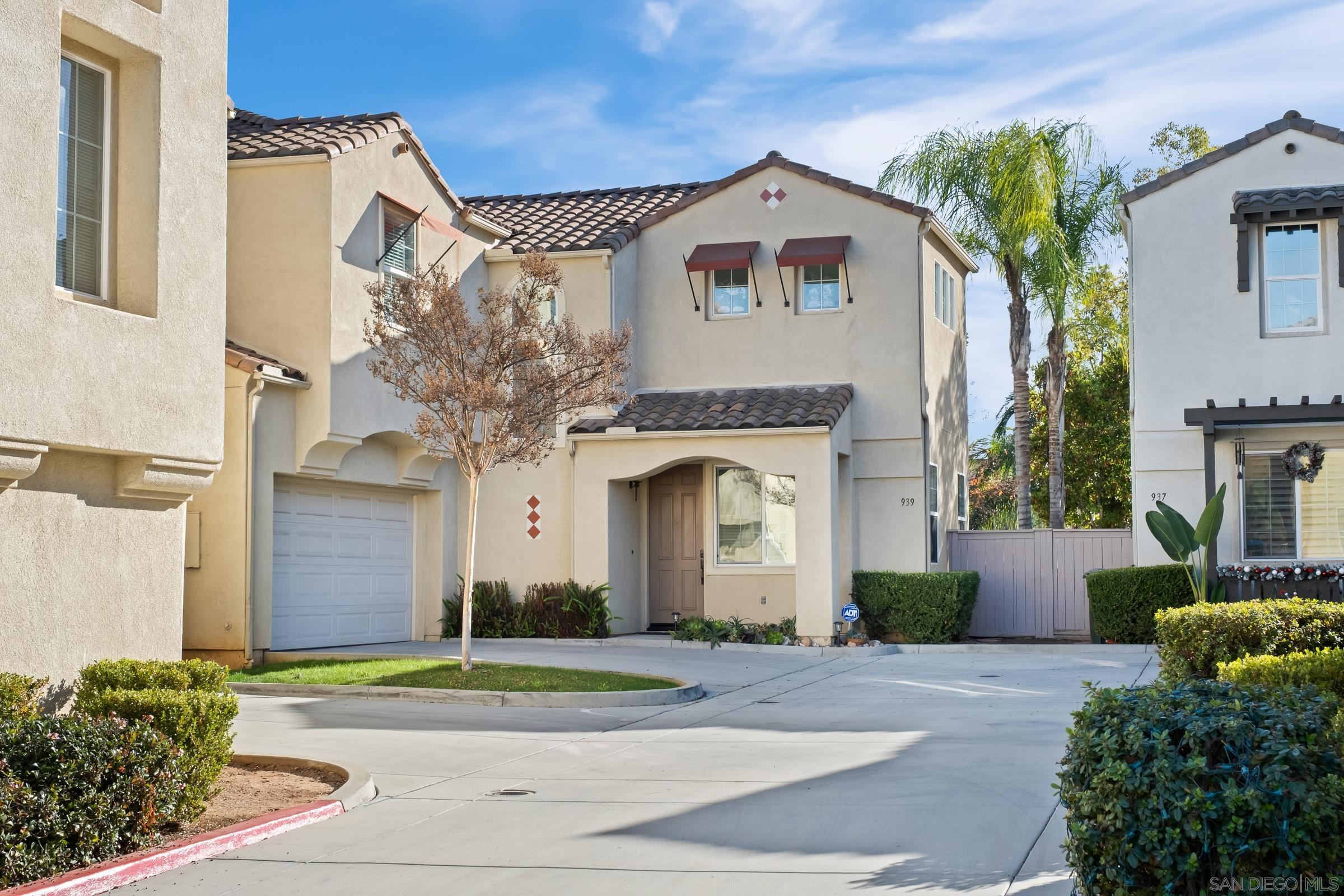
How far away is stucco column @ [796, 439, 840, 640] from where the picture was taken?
2011cm

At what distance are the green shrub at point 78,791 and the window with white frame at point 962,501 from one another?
64.1 feet

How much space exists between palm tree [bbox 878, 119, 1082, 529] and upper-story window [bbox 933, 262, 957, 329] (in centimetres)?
219

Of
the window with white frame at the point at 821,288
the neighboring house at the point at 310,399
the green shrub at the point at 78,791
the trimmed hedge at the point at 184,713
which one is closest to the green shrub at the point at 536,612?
the neighboring house at the point at 310,399

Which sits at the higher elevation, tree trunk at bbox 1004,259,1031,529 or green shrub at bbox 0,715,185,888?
tree trunk at bbox 1004,259,1031,529

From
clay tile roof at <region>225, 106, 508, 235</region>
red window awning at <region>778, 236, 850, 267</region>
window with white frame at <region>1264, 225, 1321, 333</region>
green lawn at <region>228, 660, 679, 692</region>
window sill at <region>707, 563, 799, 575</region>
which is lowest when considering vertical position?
green lawn at <region>228, 660, 679, 692</region>

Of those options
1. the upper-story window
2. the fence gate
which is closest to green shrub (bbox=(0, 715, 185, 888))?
the fence gate

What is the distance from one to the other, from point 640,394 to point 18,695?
15.1 meters

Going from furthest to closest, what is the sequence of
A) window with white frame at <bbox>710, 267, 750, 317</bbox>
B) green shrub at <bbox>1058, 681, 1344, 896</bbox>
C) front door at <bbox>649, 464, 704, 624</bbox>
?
window with white frame at <bbox>710, 267, 750, 317</bbox>, front door at <bbox>649, 464, 704, 624</bbox>, green shrub at <bbox>1058, 681, 1344, 896</bbox>

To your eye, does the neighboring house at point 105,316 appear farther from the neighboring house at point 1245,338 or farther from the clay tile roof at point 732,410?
the neighboring house at point 1245,338

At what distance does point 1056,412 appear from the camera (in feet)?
97.5

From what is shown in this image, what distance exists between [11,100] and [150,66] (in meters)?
1.56

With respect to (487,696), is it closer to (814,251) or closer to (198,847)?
(198,847)

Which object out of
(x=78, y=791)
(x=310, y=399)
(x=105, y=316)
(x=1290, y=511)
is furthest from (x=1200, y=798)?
(x=1290, y=511)

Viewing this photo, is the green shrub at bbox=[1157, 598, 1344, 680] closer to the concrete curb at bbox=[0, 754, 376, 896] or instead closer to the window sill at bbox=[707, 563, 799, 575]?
the concrete curb at bbox=[0, 754, 376, 896]
